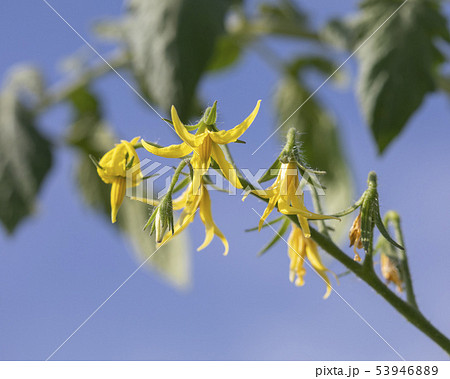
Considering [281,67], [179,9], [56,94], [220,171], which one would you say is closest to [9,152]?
[56,94]

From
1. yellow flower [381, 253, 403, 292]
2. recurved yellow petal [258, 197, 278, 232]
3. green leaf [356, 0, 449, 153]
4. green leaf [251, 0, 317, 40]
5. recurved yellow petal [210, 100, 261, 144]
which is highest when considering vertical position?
green leaf [251, 0, 317, 40]

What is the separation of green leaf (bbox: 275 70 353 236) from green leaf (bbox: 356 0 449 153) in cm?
38

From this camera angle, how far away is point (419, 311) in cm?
37

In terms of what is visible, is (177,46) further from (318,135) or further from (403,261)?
(318,135)

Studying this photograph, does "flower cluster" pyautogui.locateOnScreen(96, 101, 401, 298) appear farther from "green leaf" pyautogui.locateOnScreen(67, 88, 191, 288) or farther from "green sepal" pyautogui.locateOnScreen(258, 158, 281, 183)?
"green leaf" pyautogui.locateOnScreen(67, 88, 191, 288)

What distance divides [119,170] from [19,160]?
607 millimetres

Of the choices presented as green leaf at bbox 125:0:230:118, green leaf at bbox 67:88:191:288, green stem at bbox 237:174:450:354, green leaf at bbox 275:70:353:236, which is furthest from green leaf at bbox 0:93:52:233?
green stem at bbox 237:174:450:354

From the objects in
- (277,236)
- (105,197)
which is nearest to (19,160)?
(105,197)

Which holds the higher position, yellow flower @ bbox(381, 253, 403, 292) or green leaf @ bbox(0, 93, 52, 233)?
green leaf @ bbox(0, 93, 52, 233)

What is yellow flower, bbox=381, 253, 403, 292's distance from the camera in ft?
1.49

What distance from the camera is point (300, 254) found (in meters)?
0.45

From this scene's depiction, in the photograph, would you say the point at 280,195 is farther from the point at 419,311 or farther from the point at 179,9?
the point at 179,9

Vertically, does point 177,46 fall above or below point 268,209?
above

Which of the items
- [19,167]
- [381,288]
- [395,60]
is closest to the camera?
[381,288]
